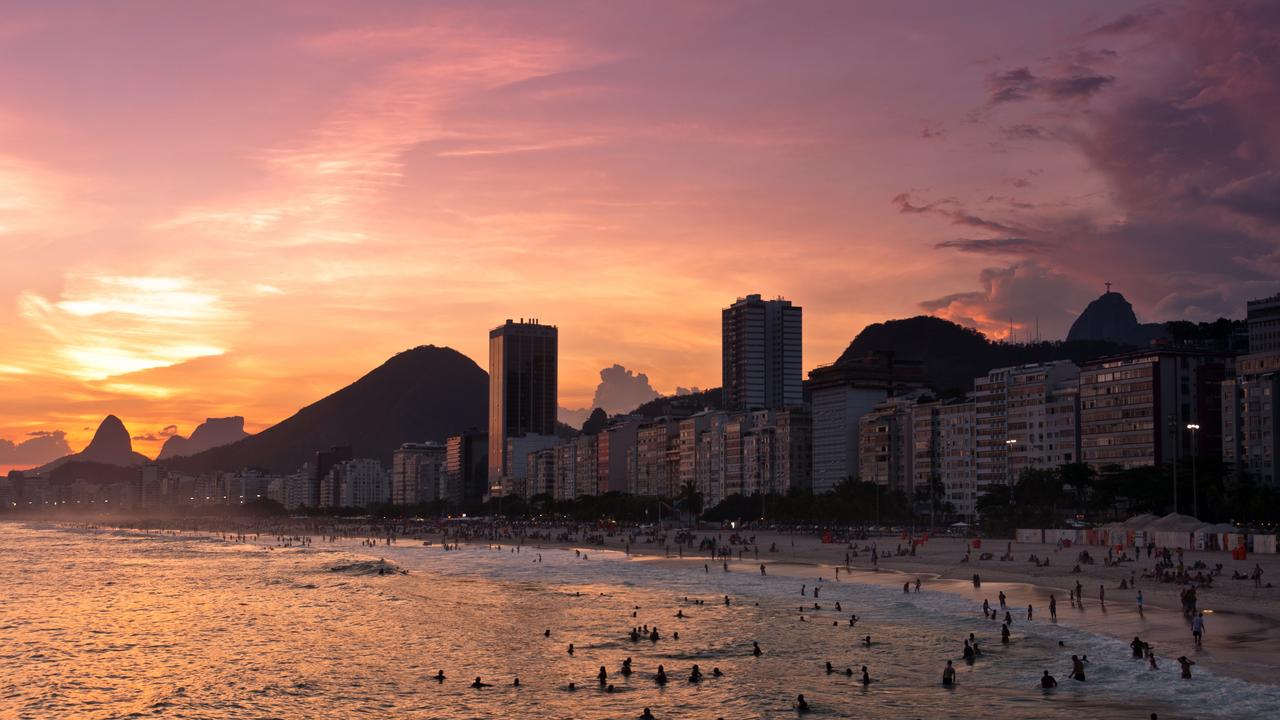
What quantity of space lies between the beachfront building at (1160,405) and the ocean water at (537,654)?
76.8 m

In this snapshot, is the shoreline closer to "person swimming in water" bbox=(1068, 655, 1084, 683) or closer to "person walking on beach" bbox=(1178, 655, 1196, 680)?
"person walking on beach" bbox=(1178, 655, 1196, 680)

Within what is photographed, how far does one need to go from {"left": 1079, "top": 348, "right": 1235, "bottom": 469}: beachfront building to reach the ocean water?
252 ft

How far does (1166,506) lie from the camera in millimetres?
120125

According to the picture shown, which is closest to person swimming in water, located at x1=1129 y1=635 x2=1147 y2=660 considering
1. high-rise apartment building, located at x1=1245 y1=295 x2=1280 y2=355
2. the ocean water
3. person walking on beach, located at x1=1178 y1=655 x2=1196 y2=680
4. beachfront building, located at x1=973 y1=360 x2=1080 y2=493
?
the ocean water

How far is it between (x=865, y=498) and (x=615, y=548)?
147 feet

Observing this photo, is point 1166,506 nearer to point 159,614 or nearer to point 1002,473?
point 1002,473

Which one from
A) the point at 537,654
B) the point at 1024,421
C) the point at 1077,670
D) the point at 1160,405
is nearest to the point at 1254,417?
the point at 1160,405

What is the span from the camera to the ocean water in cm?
4219

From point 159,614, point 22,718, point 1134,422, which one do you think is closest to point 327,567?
point 159,614

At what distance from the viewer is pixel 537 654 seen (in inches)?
2157

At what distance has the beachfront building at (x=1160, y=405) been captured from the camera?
486 ft

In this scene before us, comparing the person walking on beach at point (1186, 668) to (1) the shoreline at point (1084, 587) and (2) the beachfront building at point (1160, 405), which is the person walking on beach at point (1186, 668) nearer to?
(1) the shoreline at point (1084, 587)

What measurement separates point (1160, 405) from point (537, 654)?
11917 cm

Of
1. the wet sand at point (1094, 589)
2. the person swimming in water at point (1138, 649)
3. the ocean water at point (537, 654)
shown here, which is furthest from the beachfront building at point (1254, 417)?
the person swimming in water at point (1138, 649)
